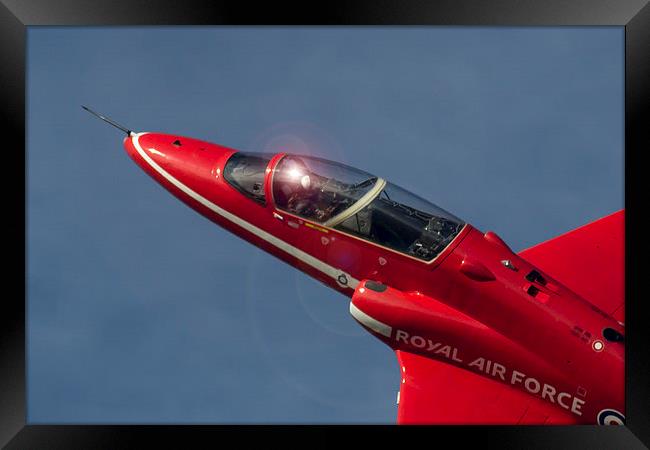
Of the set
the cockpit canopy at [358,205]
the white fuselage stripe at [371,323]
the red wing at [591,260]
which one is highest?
the cockpit canopy at [358,205]

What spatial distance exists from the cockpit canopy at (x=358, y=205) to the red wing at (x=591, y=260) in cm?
380

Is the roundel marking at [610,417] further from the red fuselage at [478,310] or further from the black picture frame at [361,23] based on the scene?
the black picture frame at [361,23]

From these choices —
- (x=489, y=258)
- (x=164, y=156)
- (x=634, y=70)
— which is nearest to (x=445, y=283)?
(x=489, y=258)

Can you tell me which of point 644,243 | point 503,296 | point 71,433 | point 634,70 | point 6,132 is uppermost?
point 634,70

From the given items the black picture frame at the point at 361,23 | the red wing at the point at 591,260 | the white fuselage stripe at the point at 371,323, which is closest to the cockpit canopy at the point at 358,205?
the white fuselage stripe at the point at 371,323

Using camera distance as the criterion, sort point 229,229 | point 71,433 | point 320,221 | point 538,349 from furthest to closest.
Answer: point 229,229, point 320,221, point 538,349, point 71,433

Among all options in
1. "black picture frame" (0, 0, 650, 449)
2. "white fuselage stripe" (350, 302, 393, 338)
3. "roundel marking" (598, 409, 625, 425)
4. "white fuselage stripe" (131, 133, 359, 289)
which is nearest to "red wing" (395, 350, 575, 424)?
"roundel marking" (598, 409, 625, 425)

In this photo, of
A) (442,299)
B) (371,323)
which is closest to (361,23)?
(442,299)

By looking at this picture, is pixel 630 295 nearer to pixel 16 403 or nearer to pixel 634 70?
pixel 634 70

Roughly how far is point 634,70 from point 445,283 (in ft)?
20.7

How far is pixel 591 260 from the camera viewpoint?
21891 millimetres

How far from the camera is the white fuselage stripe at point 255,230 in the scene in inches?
780

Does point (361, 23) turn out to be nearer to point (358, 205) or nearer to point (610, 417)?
point (358, 205)

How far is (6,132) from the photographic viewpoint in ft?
49.3
